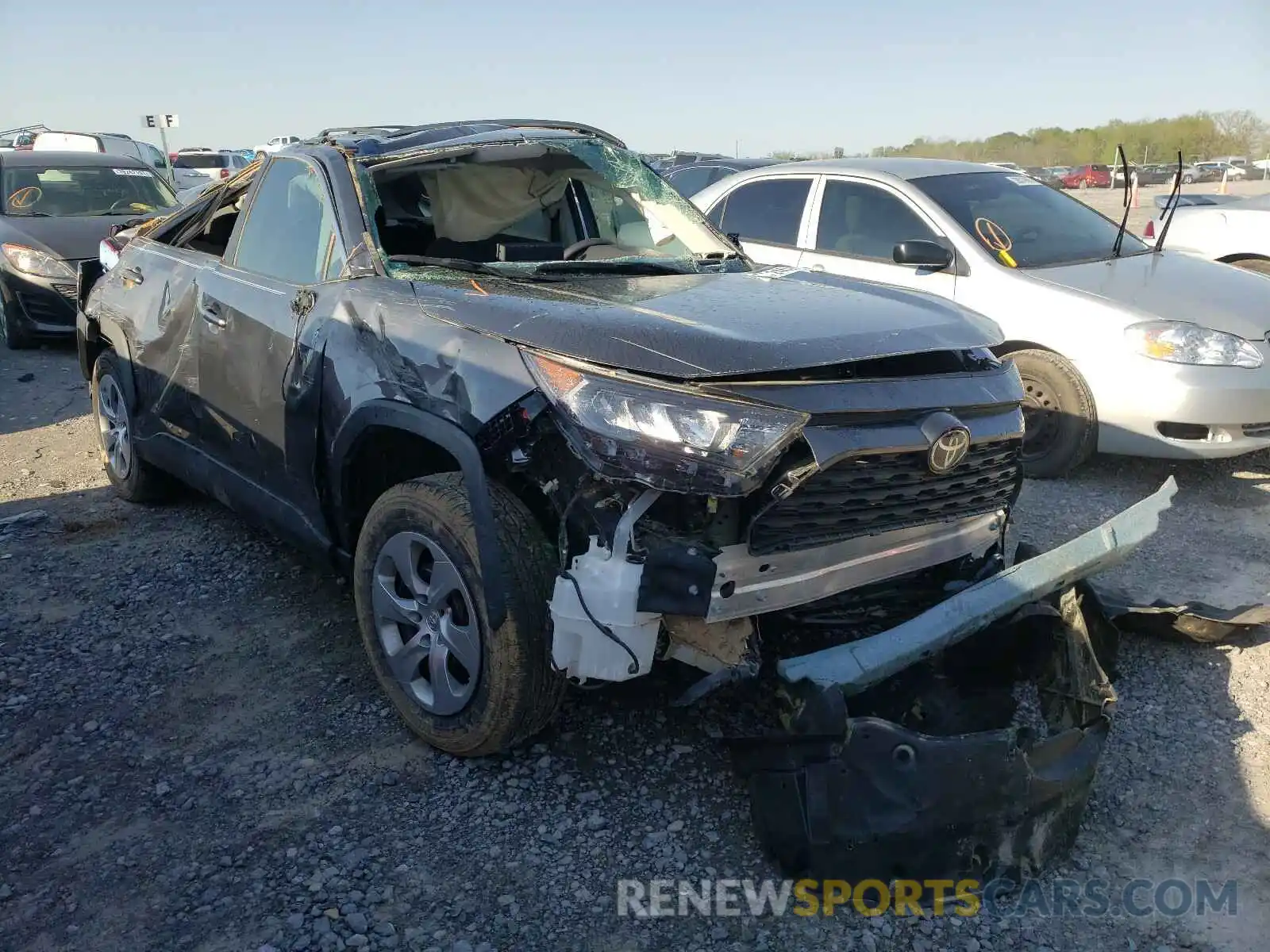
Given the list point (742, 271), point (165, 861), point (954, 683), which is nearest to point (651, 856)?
point (954, 683)

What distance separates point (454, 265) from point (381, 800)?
174 centimetres

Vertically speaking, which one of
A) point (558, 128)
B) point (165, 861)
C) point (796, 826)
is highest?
point (558, 128)

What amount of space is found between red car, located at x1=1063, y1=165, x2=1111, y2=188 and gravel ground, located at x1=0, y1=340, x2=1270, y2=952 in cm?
4492

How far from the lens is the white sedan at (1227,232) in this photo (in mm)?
8555

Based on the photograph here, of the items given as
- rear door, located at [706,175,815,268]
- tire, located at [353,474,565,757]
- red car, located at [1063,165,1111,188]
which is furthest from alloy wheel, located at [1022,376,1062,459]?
red car, located at [1063,165,1111,188]

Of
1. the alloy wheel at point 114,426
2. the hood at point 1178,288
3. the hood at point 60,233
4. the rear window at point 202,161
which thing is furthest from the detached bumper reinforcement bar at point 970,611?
the rear window at point 202,161

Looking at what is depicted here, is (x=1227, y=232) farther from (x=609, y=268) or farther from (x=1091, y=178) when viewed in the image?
(x=1091, y=178)

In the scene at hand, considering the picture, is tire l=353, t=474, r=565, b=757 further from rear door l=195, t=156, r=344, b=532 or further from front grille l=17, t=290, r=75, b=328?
front grille l=17, t=290, r=75, b=328

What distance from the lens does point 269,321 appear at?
11.7 ft

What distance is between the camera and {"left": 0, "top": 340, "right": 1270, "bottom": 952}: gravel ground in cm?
233

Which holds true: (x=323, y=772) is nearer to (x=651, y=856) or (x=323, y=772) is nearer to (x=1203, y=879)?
(x=651, y=856)

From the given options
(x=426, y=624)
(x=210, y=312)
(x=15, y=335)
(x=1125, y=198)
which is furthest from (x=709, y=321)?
(x=15, y=335)

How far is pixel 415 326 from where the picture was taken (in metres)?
2.93

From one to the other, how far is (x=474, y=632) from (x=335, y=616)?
144cm
